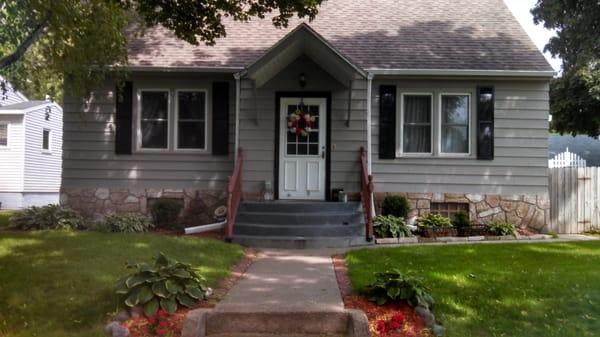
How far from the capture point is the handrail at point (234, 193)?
902 centimetres

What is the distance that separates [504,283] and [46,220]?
8.40m

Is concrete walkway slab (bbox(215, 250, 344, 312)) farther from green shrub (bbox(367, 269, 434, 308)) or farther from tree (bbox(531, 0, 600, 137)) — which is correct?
tree (bbox(531, 0, 600, 137))

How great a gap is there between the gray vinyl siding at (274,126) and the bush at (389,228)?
1227mm

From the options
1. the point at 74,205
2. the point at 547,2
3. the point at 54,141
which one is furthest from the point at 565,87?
the point at 54,141

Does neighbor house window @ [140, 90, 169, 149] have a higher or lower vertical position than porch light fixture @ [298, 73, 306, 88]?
lower

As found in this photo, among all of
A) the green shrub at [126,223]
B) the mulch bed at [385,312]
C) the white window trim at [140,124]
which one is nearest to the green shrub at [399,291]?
the mulch bed at [385,312]

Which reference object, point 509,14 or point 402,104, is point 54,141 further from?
point 509,14

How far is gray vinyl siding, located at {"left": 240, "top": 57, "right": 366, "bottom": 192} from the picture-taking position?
10.8m

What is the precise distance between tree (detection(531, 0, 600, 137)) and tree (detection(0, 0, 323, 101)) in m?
11.8

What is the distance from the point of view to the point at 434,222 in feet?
33.2

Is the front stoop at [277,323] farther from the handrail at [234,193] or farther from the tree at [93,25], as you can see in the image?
the tree at [93,25]

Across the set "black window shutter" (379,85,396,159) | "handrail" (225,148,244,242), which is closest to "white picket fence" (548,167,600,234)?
"black window shutter" (379,85,396,159)

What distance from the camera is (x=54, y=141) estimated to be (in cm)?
2281

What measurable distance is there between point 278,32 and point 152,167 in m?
4.43
